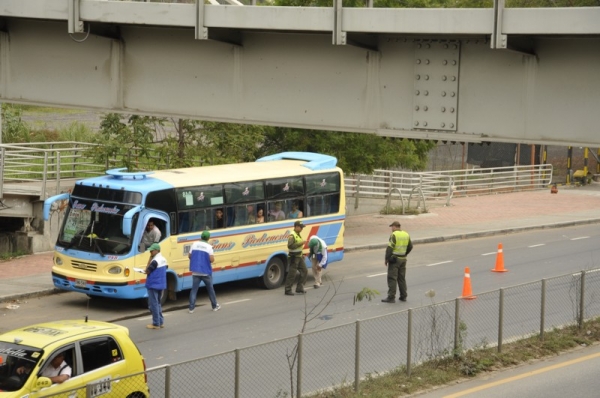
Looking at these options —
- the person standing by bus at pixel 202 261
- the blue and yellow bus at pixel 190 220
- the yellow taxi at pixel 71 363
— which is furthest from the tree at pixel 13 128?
the yellow taxi at pixel 71 363

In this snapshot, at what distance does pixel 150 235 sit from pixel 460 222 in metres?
16.3

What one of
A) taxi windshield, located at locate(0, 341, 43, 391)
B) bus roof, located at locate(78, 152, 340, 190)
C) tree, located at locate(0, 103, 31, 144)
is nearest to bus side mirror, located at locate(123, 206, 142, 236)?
bus roof, located at locate(78, 152, 340, 190)

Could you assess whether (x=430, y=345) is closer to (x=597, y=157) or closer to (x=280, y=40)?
(x=280, y=40)

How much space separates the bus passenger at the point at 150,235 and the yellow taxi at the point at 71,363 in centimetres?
729

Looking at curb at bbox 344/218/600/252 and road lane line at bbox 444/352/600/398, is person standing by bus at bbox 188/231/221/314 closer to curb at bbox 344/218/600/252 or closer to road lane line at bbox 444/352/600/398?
road lane line at bbox 444/352/600/398

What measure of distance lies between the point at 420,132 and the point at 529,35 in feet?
7.57

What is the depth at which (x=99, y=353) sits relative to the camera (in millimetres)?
11648

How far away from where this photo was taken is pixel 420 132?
15922mm

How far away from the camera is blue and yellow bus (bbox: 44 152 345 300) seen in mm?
19375

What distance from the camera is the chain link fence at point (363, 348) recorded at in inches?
461

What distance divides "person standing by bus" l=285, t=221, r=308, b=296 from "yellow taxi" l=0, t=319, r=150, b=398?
924 cm

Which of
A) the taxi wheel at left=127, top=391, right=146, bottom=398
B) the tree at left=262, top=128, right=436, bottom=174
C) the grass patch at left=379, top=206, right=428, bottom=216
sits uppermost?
the tree at left=262, top=128, right=436, bottom=174

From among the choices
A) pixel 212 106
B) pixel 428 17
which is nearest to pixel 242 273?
pixel 212 106

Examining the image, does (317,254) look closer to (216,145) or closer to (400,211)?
(216,145)
